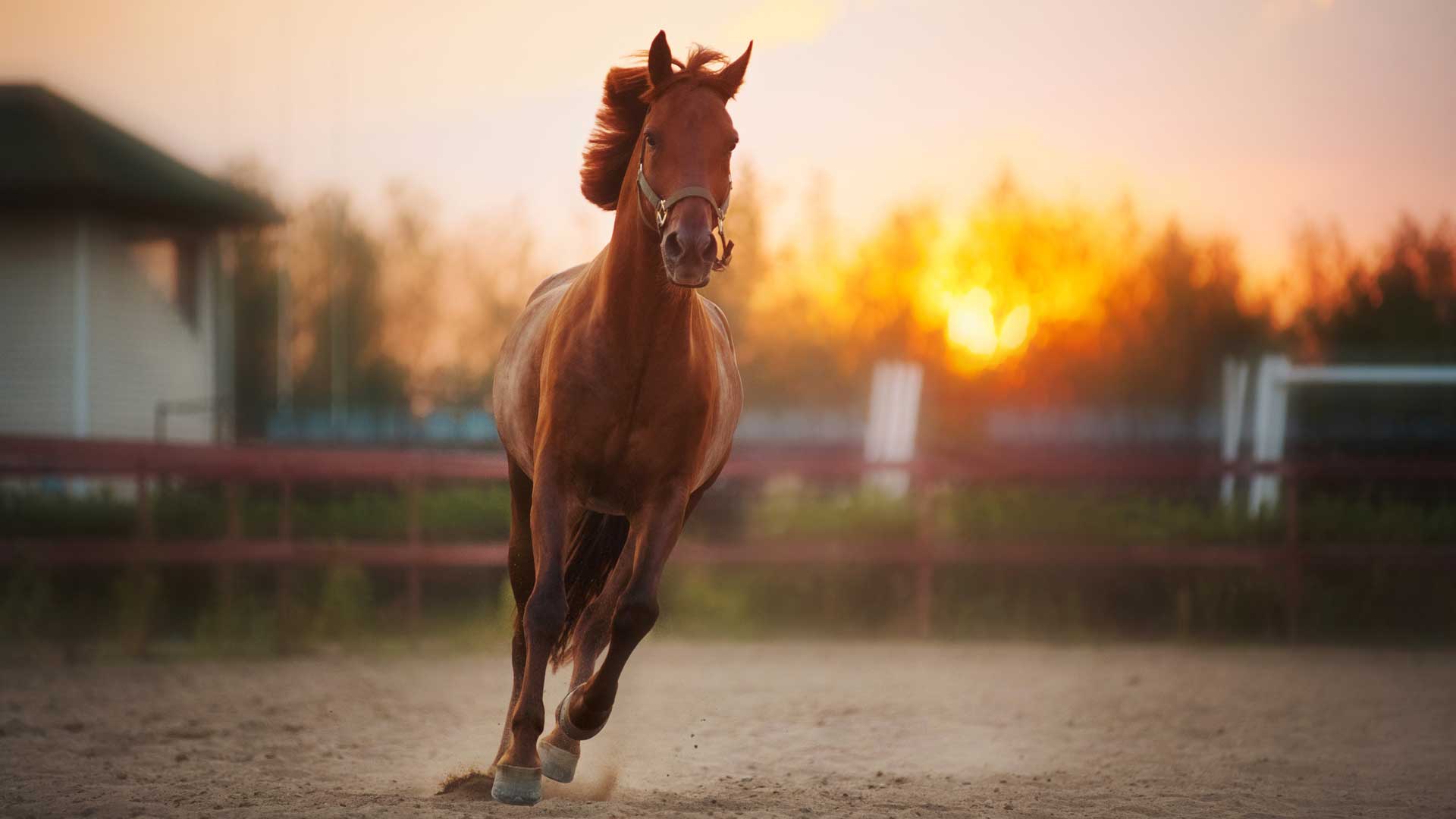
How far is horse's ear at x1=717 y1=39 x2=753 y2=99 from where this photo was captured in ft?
15.0

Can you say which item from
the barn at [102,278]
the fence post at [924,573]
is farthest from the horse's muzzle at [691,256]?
the barn at [102,278]

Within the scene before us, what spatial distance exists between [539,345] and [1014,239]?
90.0ft

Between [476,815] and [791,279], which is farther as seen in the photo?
[791,279]

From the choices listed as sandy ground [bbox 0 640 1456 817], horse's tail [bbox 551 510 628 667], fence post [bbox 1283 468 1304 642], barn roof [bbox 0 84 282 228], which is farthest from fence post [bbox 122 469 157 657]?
fence post [bbox 1283 468 1304 642]

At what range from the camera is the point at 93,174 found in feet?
55.4

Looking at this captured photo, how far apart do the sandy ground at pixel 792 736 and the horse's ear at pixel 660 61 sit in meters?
2.37

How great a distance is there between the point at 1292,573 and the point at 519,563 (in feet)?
25.4

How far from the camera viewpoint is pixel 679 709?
7.55 metres

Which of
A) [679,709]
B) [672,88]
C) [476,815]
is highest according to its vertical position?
[672,88]

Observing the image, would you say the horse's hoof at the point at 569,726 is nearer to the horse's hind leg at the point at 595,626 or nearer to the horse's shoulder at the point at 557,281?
the horse's hind leg at the point at 595,626

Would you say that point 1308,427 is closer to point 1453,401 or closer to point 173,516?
point 1453,401

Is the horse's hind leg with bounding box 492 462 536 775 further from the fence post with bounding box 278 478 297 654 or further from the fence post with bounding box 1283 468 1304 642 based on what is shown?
the fence post with bounding box 1283 468 1304 642

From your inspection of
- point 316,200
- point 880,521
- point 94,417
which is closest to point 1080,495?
point 880,521

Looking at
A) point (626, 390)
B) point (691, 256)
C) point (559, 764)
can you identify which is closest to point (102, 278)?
point (559, 764)
